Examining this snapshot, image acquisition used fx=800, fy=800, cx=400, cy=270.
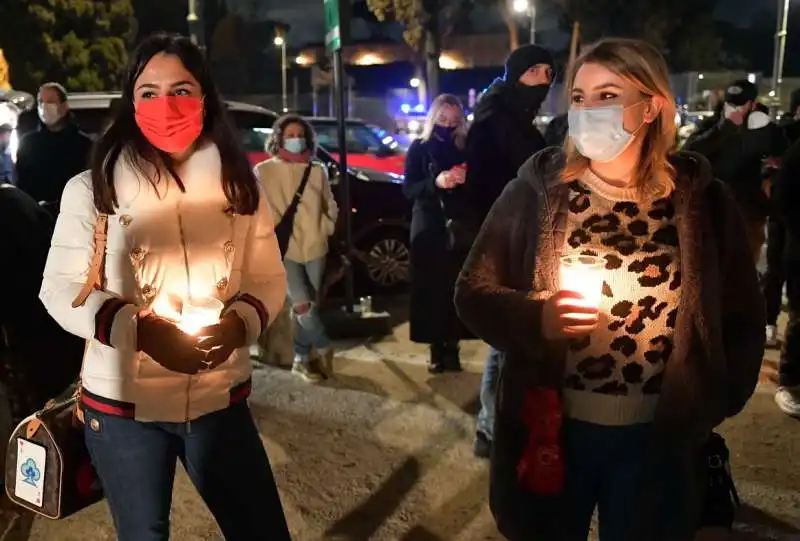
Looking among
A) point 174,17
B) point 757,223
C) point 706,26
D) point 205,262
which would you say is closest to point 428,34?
point 174,17

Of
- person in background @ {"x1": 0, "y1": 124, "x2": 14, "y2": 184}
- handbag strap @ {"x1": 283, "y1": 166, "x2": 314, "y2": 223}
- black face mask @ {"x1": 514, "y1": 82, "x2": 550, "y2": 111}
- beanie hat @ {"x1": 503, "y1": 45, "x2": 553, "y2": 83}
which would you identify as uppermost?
beanie hat @ {"x1": 503, "y1": 45, "x2": 553, "y2": 83}

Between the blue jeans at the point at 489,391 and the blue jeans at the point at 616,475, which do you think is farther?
the blue jeans at the point at 489,391

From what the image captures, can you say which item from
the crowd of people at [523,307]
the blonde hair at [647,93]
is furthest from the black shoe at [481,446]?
the blonde hair at [647,93]

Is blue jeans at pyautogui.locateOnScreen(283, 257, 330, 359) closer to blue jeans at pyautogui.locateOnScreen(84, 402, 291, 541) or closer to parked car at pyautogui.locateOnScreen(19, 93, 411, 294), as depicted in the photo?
parked car at pyautogui.locateOnScreen(19, 93, 411, 294)

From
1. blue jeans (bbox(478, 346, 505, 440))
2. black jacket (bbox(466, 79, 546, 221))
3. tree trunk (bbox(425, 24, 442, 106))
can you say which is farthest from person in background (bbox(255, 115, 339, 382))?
tree trunk (bbox(425, 24, 442, 106))

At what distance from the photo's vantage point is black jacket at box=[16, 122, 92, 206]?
6.48m

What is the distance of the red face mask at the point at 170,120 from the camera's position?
220cm

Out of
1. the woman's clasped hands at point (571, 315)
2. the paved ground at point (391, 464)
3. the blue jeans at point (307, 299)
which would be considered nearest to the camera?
the woman's clasped hands at point (571, 315)

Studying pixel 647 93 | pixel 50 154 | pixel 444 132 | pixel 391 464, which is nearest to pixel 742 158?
pixel 444 132

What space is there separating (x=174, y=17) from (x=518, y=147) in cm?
3493

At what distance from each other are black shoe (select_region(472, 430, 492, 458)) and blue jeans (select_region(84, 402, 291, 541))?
7.08 feet

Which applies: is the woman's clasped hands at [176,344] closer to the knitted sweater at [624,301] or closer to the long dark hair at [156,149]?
the long dark hair at [156,149]

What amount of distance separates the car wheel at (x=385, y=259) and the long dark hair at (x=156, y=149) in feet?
20.6

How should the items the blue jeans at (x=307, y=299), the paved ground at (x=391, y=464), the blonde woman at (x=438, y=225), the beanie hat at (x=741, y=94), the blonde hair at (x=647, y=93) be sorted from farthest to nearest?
the beanie hat at (x=741, y=94) → the blue jeans at (x=307, y=299) → the blonde woman at (x=438, y=225) → the paved ground at (x=391, y=464) → the blonde hair at (x=647, y=93)
